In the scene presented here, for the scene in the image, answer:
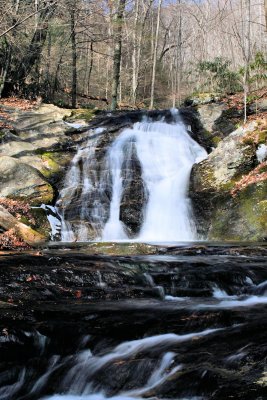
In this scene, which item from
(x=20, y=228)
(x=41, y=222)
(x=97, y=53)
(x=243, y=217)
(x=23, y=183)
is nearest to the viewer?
(x=20, y=228)

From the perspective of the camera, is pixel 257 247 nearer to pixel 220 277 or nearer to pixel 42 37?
pixel 220 277

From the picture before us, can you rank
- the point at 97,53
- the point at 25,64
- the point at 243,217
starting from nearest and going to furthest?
the point at 243,217, the point at 25,64, the point at 97,53

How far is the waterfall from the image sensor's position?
10719 millimetres

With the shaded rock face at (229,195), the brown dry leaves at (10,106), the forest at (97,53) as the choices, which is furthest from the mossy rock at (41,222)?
the brown dry leaves at (10,106)

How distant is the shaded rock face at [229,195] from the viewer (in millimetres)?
9836

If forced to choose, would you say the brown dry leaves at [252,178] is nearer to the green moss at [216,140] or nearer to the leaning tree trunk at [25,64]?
the green moss at [216,140]

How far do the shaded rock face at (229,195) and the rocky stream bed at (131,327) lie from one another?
330 centimetres

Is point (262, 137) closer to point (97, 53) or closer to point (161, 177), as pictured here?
point (161, 177)

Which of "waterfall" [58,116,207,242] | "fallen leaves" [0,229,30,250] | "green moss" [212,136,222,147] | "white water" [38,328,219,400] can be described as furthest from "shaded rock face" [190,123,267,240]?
"white water" [38,328,219,400]

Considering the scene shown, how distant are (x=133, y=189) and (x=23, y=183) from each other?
3.07 meters

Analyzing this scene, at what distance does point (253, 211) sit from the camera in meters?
9.92

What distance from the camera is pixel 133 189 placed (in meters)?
11.9

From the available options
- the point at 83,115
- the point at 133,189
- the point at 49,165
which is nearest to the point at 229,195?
the point at 133,189

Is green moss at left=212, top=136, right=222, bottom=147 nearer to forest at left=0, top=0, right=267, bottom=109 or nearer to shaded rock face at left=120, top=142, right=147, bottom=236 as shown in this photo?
forest at left=0, top=0, right=267, bottom=109
